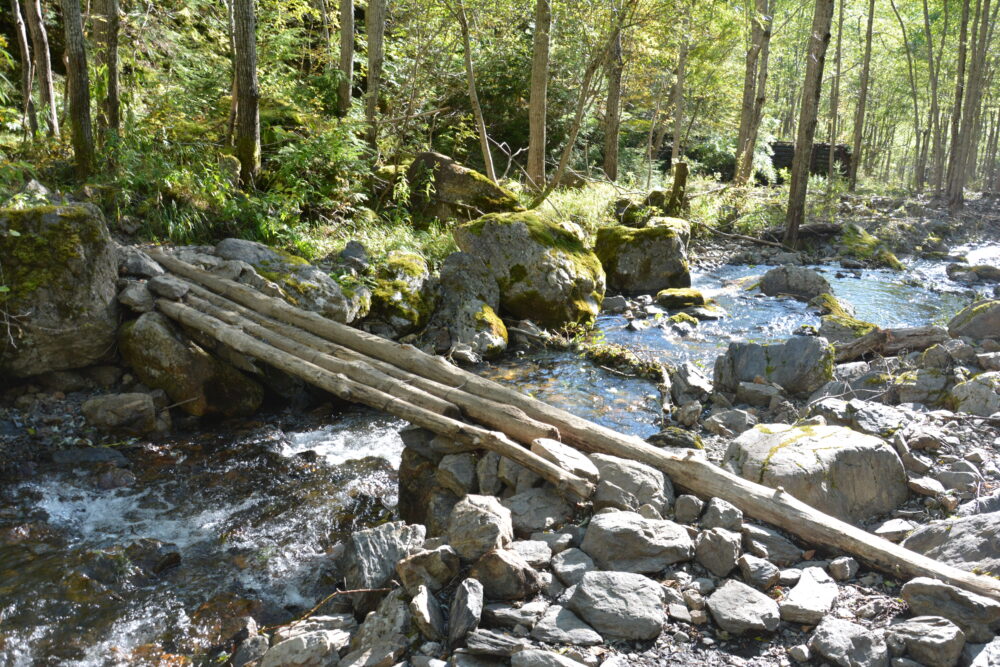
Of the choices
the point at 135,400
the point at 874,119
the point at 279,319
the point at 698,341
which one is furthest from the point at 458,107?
the point at 874,119

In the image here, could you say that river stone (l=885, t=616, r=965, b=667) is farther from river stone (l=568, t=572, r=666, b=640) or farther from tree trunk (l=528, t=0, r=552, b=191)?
tree trunk (l=528, t=0, r=552, b=191)

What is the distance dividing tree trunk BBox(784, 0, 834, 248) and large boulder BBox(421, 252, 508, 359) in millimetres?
9033

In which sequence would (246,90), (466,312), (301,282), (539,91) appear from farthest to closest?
(539,91) < (246,90) < (466,312) < (301,282)

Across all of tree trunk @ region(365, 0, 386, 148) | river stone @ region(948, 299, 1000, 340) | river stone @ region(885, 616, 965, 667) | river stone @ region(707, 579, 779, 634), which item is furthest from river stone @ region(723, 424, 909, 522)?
tree trunk @ region(365, 0, 386, 148)

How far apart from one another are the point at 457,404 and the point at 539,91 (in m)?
10.4

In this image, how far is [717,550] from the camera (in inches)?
141

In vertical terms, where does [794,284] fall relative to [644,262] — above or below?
below

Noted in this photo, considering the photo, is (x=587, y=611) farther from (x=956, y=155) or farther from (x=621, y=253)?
(x=956, y=155)

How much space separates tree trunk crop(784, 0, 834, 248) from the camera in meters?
13.9

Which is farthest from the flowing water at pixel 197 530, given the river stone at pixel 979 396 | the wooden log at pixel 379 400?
the river stone at pixel 979 396

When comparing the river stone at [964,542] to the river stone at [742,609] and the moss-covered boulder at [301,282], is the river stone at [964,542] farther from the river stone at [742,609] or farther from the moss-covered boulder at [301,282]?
the moss-covered boulder at [301,282]

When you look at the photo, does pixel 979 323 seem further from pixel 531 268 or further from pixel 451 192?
pixel 451 192

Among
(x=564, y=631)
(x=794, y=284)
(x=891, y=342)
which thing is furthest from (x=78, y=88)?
(x=794, y=284)

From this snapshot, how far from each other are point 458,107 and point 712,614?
17.0 metres
